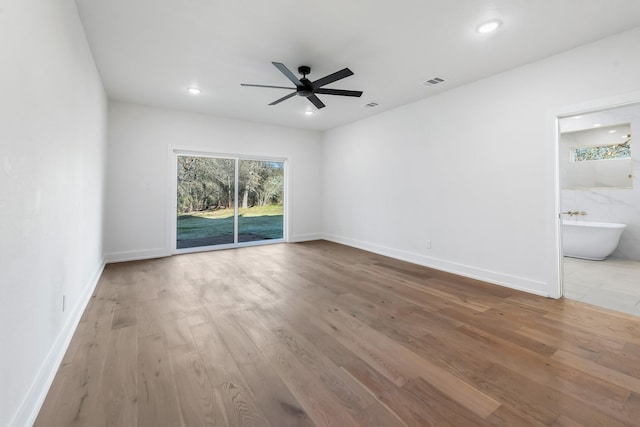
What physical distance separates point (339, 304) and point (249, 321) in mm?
928

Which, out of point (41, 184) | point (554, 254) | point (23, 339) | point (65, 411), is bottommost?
point (65, 411)

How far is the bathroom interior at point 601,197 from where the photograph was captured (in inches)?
172

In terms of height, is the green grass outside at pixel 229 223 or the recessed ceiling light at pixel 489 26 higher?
the recessed ceiling light at pixel 489 26

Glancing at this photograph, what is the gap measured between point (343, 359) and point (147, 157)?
4822mm

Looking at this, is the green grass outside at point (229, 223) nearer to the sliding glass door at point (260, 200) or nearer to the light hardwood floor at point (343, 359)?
the sliding glass door at point (260, 200)

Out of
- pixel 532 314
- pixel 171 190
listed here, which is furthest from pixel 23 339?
pixel 171 190

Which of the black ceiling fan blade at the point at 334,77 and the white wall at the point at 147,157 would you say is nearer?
the black ceiling fan blade at the point at 334,77

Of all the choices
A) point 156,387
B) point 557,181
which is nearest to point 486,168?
point 557,181

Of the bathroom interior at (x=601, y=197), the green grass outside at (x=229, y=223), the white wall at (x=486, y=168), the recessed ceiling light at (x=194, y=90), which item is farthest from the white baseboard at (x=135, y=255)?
the bathroom interior at (x=601, y=197)

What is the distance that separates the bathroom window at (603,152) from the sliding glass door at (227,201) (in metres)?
6.13

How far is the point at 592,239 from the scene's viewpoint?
4613 mm

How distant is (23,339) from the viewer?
4.52ft

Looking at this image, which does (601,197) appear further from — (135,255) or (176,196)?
(135,255)

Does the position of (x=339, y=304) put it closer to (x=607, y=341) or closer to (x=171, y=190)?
(x=607, y=341)
